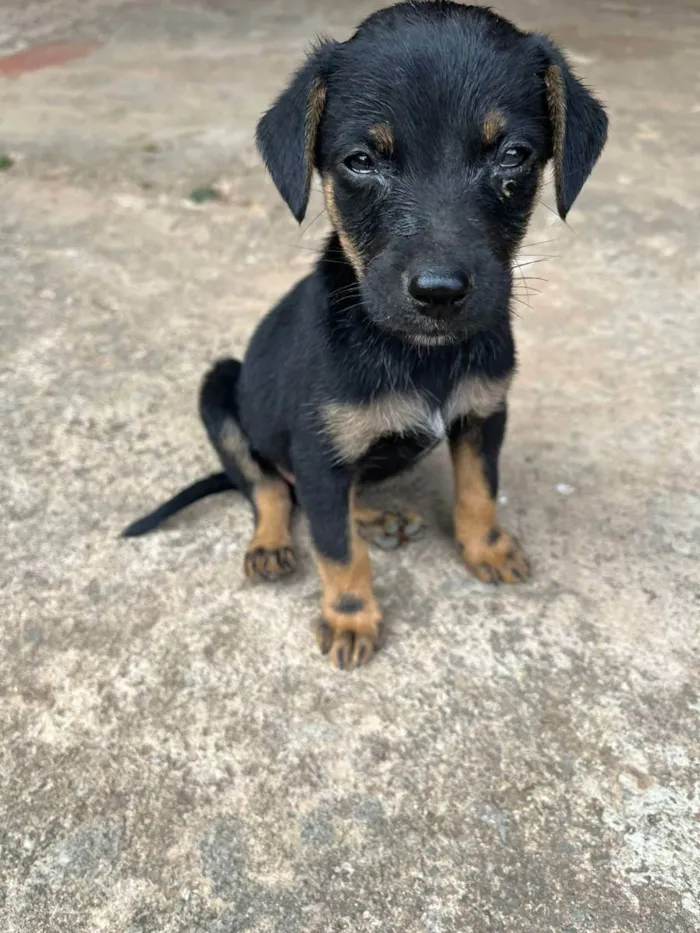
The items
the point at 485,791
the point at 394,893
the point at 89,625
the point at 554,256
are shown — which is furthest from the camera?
the point at 554,256

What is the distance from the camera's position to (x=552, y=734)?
9.10 feet

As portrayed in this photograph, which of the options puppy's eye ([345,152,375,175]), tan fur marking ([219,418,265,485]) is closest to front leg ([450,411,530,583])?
tan fur marking ([219,418,265,485])

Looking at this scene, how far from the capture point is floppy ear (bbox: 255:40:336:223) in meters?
2.54

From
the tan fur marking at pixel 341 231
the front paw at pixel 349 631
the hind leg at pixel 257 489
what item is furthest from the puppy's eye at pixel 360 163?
the front paw at pixel 349 631

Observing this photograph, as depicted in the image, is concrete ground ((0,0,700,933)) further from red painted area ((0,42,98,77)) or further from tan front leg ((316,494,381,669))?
red painted area ((0,42,98,77))

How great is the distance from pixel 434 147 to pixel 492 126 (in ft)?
0.59

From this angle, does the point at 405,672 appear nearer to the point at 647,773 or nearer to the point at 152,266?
the point at 647,773

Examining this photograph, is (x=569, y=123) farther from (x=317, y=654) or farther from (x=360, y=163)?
(x=317, y=654)

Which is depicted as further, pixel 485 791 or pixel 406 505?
pixel 406 505

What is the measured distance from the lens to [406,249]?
2359 millimetres

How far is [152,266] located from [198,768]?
12.6ft

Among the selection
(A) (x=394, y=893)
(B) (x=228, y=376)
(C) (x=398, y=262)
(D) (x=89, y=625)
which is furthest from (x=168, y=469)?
(A) (x=394, y=893)

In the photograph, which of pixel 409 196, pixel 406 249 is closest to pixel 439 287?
pixel 406 249

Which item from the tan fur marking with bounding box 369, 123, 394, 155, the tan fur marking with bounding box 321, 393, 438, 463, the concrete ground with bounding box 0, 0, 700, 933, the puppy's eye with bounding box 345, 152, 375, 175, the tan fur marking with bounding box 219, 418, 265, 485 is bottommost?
the concrete ground with bounding box 0, 0, 700, 933
